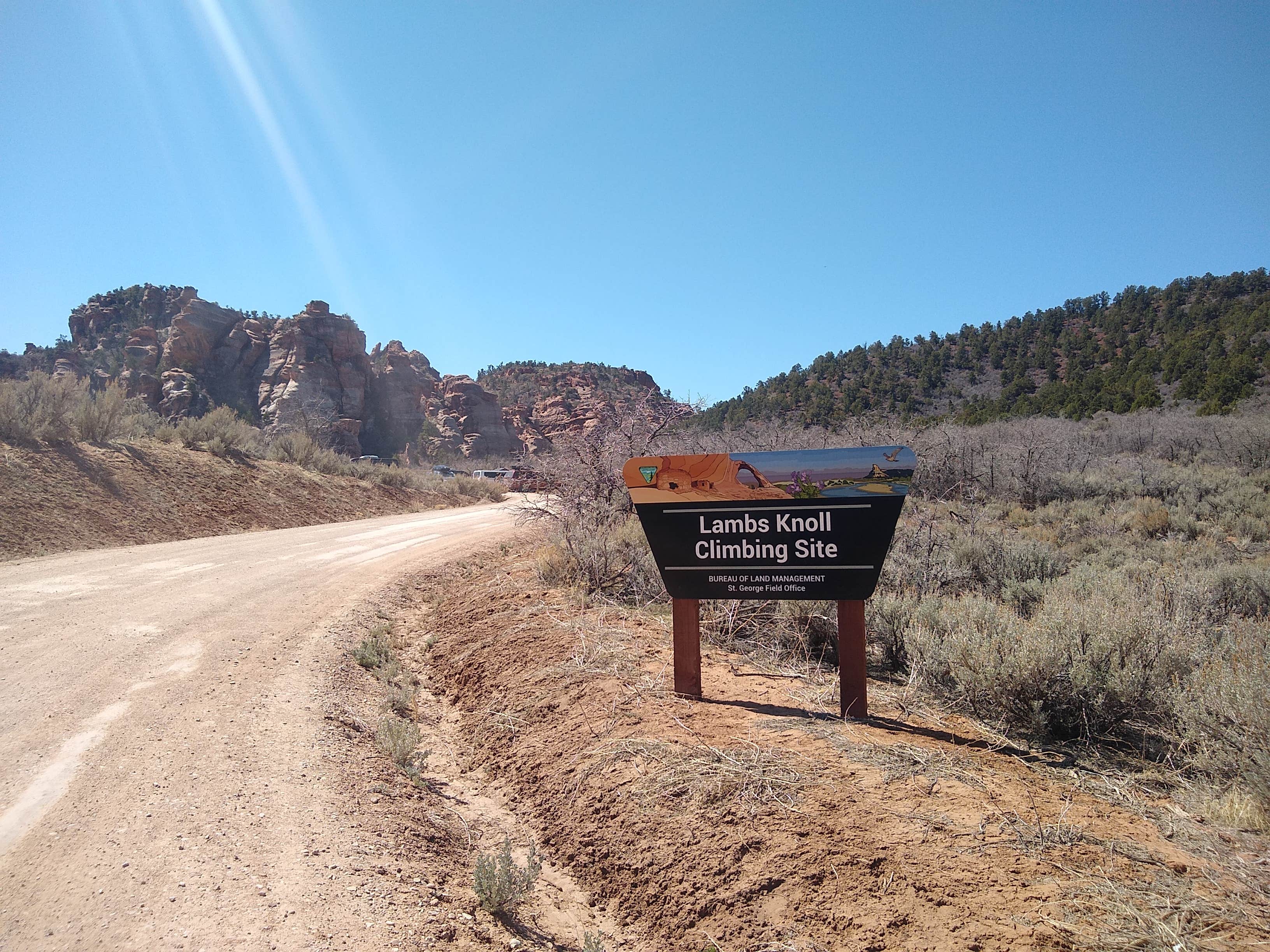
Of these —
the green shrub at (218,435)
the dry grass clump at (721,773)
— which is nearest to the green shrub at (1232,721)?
the dry grass clump at (721,773)

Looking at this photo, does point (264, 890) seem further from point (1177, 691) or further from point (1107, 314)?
point (1107, 314)

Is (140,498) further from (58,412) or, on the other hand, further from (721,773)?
(721,773)

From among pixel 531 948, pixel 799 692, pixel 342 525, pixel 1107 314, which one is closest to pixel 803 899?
pixel 531 948

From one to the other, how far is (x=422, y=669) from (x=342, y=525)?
11.9 m

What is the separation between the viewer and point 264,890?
297 cm

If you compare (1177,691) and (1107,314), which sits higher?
(1107,314)

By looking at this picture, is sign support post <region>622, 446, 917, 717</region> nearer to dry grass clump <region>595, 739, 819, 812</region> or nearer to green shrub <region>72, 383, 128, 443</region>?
dry grass clump <region>595, 739, 819, 812</region>

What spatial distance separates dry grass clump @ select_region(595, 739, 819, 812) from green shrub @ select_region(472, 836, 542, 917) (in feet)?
2.40

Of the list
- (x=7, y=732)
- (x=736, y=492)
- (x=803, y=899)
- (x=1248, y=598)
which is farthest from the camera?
(x=1248, y=598)

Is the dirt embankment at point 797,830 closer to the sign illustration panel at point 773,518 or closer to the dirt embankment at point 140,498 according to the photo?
the sign illustration panel at point 773,518

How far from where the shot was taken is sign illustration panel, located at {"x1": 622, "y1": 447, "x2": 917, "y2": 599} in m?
4.55

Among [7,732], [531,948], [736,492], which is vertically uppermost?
[736,492]

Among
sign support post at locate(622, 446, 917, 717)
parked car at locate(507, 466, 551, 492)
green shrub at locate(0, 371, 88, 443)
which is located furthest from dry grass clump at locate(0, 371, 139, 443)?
sign support post at locate(622, 446, 917, 717)

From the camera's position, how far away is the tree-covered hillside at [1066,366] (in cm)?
3291
